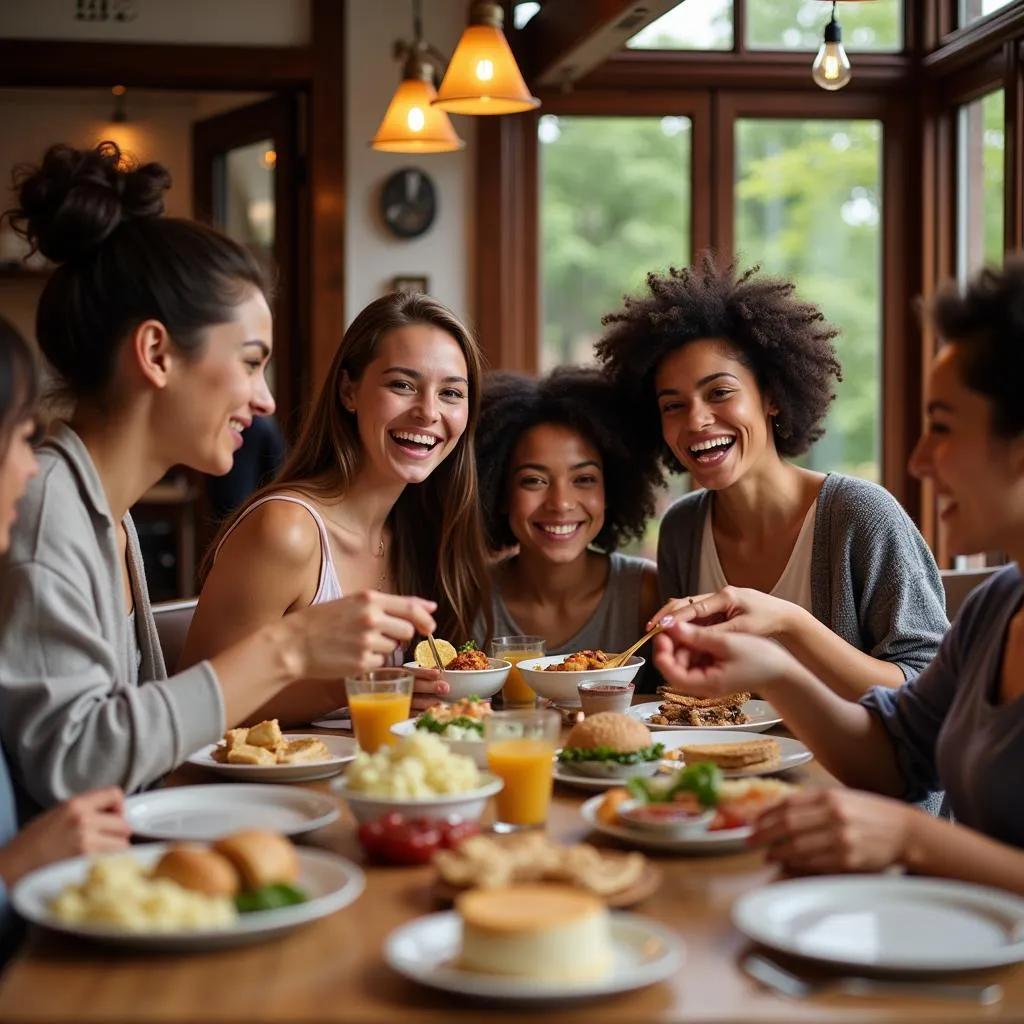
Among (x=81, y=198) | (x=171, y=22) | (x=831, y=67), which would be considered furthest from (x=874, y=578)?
(x=171, y=22)

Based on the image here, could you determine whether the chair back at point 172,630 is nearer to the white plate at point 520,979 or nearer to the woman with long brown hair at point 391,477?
the woman with long brown hair at point 391,477

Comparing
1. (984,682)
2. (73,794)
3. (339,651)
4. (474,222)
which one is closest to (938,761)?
(984,682)

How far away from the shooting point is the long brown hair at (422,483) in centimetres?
299

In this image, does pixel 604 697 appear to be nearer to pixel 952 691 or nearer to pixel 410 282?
pixel 952 691

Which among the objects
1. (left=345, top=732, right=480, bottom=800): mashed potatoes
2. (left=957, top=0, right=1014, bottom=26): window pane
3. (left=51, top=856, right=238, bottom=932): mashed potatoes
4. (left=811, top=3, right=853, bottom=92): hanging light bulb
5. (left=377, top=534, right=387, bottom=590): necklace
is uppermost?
(left=957, top=0, right=1014, bottom=26): window pane

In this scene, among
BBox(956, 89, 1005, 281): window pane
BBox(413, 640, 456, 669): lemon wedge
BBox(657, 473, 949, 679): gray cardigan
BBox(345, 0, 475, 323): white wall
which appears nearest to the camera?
BBox(413, 640, 456, 669): lemon wedge

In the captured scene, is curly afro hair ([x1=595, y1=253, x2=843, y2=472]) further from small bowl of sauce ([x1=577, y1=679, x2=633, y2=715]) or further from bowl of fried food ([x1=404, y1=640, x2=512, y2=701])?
small bowl of sauce ([x1=577, y1=679, x2=633, y2=715])

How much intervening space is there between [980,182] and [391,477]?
136 inches

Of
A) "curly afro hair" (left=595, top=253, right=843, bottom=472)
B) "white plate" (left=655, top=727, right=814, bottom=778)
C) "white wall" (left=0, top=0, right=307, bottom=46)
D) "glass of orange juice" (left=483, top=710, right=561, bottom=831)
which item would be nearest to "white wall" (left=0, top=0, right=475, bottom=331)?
"white wall" (left=0, top=0, right=307, bottom=46)

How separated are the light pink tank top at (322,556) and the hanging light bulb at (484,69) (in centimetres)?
132

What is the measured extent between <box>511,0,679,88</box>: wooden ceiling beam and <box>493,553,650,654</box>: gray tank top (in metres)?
1.87

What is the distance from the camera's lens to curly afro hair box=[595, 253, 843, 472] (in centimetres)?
305

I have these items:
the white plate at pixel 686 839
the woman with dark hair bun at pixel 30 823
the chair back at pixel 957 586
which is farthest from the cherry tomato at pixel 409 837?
the chair back at pixel 957 586

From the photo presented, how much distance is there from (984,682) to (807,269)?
14.7ft
